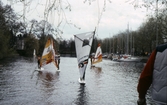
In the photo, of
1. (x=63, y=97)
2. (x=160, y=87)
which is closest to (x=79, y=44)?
(x=63, y=97)

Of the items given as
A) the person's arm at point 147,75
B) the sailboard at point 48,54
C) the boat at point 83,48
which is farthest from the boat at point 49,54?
the person's arm at point 147,75

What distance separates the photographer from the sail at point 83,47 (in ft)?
43.2

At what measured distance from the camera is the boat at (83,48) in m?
13.2

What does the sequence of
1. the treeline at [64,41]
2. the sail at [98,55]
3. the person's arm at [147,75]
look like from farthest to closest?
the sail at [98,55], the treeline at [64,41], the person's arm at [147,75]

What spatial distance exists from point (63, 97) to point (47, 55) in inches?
530

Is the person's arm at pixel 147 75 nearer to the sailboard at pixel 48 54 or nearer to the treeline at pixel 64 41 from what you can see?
the treeline at pixel 64 41

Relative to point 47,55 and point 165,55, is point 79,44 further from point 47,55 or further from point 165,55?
point 165,55

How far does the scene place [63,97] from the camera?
30.6 feet

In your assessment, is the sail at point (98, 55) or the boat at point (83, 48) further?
the sail at point (98, 55)

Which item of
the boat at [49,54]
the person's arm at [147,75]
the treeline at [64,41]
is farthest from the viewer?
the boat at [49,54]

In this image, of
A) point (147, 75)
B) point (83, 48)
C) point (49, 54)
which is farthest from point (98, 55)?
point (147, 75)

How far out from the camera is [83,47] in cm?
1334

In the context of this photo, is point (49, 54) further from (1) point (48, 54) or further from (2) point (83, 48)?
(2) point (83, 48)

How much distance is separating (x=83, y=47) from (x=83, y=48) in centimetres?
6
